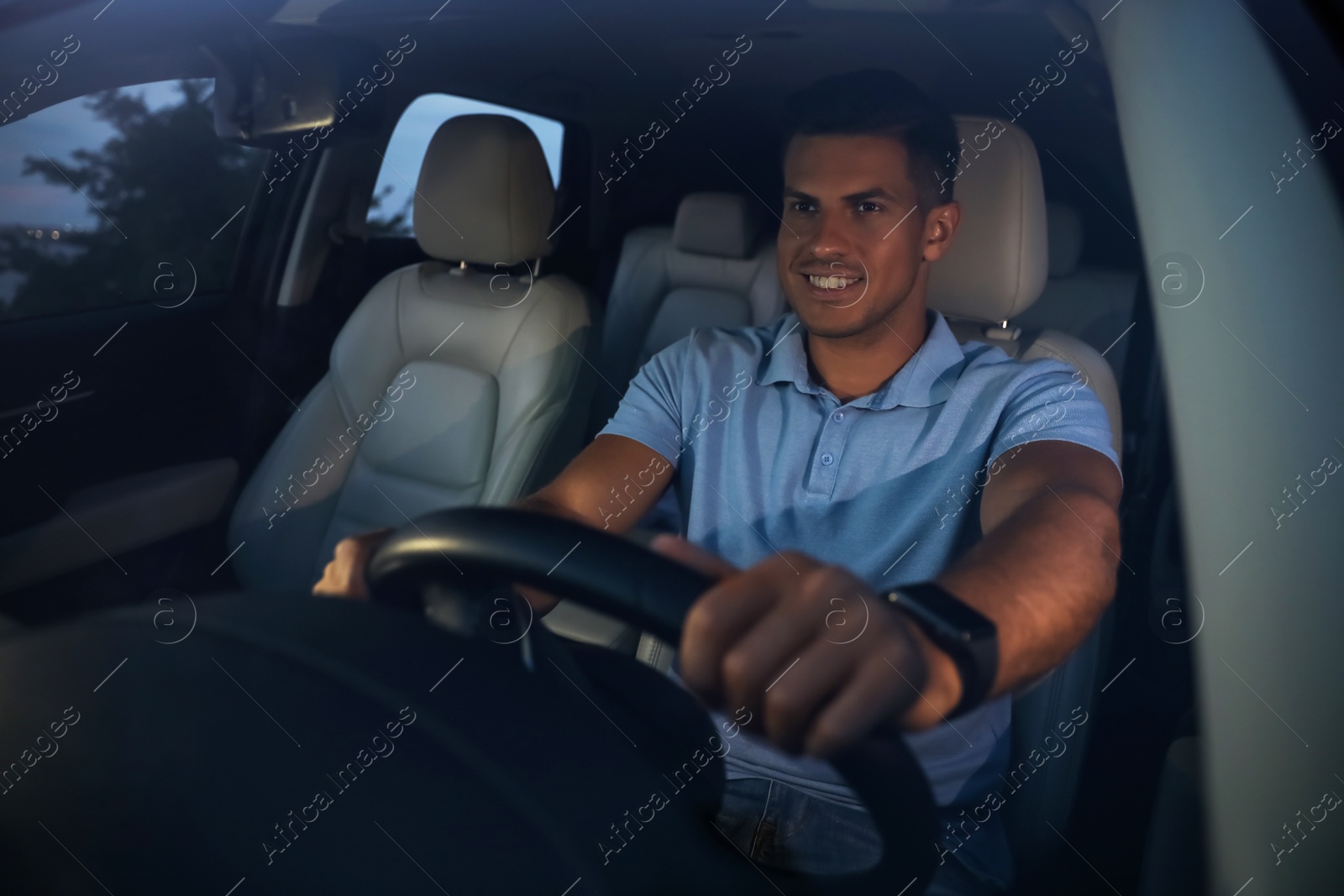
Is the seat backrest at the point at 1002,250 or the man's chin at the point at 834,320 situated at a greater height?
the seat backrest at the point at 1002,250

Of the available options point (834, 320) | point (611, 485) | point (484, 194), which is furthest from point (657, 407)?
point (484, 194)

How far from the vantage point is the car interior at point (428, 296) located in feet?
2.44

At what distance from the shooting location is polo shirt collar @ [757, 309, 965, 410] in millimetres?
1107

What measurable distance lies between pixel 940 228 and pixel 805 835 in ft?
2.76

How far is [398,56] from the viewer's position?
4.95 ft

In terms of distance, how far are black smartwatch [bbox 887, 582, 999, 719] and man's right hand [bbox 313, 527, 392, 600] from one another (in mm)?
305

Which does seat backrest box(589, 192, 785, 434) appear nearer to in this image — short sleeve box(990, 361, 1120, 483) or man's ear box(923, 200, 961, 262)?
man's ear box(923, 200, 961, 262)

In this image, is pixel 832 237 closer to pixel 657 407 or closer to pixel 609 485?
pixel 657 407

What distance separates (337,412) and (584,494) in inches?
13.5

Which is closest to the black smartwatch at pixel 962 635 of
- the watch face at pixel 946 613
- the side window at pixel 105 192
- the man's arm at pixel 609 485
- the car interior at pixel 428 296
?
the watch face at pixel 946 613

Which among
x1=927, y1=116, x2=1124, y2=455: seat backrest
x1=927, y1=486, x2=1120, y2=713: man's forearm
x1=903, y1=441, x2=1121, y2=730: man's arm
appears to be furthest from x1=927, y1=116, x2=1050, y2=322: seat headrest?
x1=927, y1=486, x2=1120, y2=713: man's forearm

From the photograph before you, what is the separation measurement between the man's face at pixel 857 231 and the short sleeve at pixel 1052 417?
213mm

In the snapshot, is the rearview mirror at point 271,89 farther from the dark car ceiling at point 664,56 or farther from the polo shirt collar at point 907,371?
the polo shirt collar at point 907,371

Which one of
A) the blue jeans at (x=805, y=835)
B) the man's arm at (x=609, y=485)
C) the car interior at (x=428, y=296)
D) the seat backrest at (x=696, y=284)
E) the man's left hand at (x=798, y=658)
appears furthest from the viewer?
the seat backrest at (x=696, y=284)
